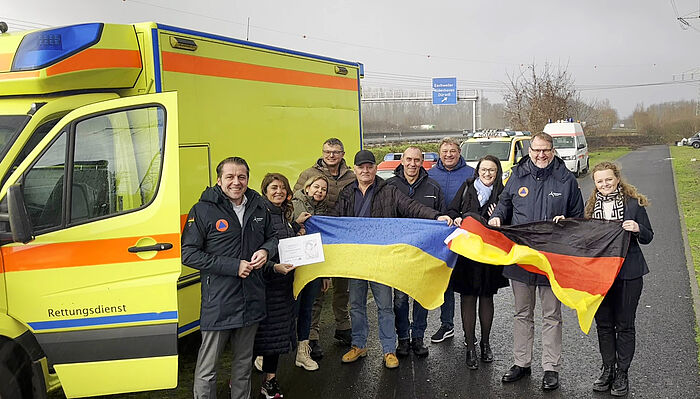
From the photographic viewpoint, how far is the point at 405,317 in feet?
19.9

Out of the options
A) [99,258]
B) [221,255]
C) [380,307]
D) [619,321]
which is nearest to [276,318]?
[221,255]

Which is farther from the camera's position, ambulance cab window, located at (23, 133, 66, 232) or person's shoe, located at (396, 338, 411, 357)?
person's shoe, located at (396, 338, 411, 357)

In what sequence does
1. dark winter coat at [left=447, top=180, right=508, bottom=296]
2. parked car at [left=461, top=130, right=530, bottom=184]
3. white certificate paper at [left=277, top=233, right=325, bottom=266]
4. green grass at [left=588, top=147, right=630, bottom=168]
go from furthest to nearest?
green grass at [left=588, top=147, right=630, bottom=168], parked car at [left=461, top=130, right=530, bottom=184], dark winter coat at [left=447, top=180, right=508, bottom=296], white certificate paper at [left=277, top=233, right=325, bottom=266]

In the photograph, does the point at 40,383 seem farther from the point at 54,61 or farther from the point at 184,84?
the point at 184,84

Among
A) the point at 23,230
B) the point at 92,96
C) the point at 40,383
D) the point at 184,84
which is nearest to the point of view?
the point at 23,230

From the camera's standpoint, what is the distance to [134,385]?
4.21m

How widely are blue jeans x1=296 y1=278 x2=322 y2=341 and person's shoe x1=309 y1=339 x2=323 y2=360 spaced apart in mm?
217

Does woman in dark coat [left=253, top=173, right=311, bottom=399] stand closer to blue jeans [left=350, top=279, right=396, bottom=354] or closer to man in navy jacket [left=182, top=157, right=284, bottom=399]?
man in navy jacket [left=182, top=157, right=284, bottom=399]

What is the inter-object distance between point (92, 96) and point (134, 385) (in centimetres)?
211

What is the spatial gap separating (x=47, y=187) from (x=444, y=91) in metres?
38.4

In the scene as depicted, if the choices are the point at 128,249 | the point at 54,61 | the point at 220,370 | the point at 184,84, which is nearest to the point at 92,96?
the point at 54,61

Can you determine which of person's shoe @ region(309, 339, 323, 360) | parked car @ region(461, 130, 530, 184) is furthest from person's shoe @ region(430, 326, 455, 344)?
parked car @ region(461, 130, 530, 184)

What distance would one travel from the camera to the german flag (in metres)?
4.92

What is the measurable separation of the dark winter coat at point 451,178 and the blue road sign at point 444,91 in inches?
1383
